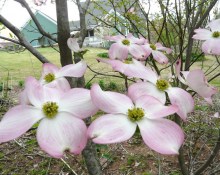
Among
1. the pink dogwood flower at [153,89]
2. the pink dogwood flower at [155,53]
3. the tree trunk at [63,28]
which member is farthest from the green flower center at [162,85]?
the tree trunk at [63,28]

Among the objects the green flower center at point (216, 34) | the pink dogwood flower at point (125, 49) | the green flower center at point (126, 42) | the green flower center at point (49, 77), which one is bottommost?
the green flower center at point (49, 77)

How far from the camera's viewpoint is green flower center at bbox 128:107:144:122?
0.36 metres

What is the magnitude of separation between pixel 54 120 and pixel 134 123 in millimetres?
95

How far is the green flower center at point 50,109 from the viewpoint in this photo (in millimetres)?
362

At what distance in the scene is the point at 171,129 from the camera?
346 mm

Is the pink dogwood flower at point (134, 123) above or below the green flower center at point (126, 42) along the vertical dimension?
below

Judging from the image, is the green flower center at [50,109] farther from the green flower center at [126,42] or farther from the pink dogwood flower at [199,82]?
the green flower center at [126,42]

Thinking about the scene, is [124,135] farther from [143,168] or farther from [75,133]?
[143,168]

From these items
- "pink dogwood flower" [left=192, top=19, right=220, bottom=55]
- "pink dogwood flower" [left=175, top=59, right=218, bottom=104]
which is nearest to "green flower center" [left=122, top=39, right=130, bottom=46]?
"pink dogwood flower" [left=192, top=19, right=220, bottom=55]

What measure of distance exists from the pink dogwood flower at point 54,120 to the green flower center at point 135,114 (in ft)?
0.14

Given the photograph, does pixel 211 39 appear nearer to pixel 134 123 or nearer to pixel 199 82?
pixel 199 82

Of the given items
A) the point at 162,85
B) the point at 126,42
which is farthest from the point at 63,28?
the point at 162,85

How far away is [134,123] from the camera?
36cm

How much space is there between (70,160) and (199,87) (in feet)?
7.01
